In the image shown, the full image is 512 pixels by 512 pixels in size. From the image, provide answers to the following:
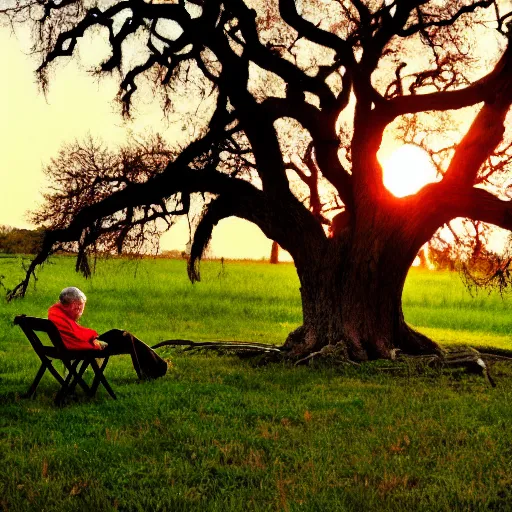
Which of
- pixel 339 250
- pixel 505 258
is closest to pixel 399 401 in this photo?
pixel 339 250

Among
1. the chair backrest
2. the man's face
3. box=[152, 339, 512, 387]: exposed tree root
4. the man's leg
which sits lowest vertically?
box=[152, 339, 512, 387]: exposed tree root

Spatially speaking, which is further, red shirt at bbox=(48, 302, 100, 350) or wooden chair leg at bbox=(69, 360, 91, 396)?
wooden chair leg at bbox=(69, 360, 91, 396)

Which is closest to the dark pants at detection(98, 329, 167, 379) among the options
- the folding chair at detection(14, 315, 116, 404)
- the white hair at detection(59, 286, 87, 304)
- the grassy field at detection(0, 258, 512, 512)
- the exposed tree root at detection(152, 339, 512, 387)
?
the grassy field at detection(0, 258, 512, 512)

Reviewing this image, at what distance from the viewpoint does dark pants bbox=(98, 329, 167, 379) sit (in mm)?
10172

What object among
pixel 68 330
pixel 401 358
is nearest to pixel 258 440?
pixel 68 330

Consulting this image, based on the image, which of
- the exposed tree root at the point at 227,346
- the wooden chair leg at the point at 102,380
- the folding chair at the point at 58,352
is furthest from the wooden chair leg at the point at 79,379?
the exposed tree root at the point at 227,346

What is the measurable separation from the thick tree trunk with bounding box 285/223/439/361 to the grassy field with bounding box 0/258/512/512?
1.29 metres

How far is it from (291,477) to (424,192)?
30.9 feet

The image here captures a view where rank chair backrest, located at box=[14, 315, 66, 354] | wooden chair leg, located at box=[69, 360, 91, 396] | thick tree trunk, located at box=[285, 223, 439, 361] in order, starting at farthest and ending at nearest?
thick tree trunk, located at box=[285, 223, 439, 361]
wooden chair leg, located at box=[69, 360, 91, 396]
chair backrest, located at box=[14, 315, 66, 354]

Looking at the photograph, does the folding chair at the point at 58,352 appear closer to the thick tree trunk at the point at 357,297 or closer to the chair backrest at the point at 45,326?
the chair backrest at the point at 45,326

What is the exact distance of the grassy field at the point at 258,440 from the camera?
19.7ft

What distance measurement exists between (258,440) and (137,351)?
13.2 feet

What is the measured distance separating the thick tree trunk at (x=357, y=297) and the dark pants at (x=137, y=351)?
12.7ft

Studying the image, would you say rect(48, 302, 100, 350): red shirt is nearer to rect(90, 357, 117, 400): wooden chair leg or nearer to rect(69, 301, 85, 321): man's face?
rect(69, 301, 85, 321): man's face
